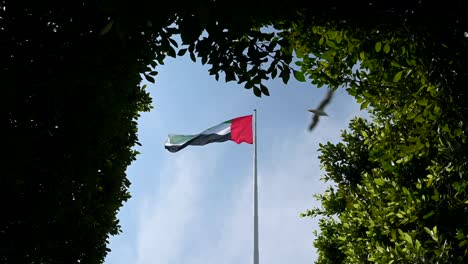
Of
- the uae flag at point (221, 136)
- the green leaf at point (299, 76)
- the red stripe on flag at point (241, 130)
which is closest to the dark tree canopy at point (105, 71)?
the green leaf at point (299, 76)

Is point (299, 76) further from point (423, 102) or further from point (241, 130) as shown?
point (241, 130)

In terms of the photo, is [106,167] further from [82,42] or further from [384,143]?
[384,143]

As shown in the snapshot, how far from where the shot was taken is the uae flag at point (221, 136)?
1800 cm

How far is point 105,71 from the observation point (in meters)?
6.82

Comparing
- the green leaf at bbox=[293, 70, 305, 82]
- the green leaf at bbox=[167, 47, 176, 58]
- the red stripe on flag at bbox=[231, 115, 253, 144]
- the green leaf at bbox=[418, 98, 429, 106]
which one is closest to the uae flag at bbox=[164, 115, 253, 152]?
the red stripe on flag at bbox=[231, 115, 253, 144]

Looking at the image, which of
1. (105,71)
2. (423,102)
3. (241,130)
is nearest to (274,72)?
(423,102)

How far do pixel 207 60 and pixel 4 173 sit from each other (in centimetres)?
323

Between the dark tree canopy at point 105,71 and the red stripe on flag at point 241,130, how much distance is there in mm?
10327

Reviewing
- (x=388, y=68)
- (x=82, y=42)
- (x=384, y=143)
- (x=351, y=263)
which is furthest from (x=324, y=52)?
(x=351, y=263)

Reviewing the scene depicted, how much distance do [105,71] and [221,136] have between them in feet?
36.9

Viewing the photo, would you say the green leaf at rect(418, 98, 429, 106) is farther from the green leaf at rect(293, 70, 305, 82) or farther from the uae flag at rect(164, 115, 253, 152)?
the uae flag at rect(164, 115, 253, 152)

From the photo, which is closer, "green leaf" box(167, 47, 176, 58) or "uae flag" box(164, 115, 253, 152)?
"green leaf" box(167, 47, 176, 58)

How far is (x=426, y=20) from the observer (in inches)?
207

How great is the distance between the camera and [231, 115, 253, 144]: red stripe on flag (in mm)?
18312
